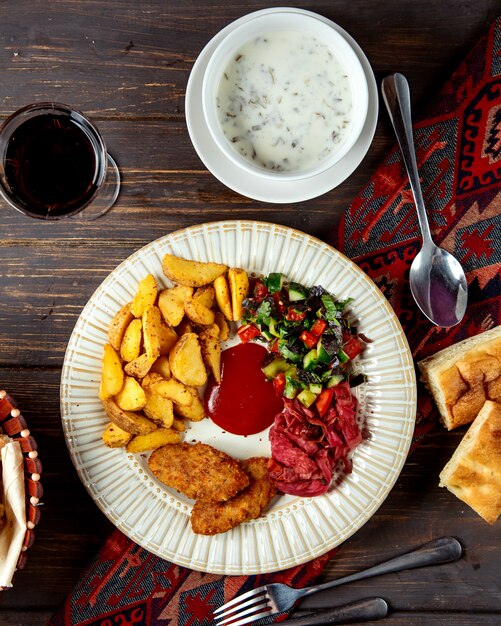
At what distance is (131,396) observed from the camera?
2432 mm

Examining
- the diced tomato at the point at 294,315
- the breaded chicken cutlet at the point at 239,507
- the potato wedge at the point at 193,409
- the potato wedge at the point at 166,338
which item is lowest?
the breaded chicken cutlet at the point at 239,507

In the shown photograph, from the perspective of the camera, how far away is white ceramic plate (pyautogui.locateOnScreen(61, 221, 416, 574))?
8.33 ft

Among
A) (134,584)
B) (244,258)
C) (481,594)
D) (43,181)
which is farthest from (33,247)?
(481,594)

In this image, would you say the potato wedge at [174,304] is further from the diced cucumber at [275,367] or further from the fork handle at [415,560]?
the fork handle at [415,560]

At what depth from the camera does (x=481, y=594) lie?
8.92 feet

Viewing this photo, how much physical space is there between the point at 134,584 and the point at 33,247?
1.44m

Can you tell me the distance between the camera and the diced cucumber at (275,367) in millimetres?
2596

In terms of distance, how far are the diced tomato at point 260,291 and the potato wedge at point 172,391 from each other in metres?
0.46

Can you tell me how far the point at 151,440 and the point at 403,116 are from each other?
1.59 m

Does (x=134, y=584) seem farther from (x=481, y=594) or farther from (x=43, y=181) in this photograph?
(x=43, y=181)

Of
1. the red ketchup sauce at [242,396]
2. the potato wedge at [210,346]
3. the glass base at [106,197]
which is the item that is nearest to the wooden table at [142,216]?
the glass base at [106,197]

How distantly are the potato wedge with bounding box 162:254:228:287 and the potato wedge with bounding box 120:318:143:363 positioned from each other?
224 millimetres

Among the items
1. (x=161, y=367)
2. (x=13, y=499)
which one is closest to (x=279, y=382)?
(x=161, y=367)

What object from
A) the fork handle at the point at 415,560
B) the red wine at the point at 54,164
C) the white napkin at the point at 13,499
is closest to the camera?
the white napkin at the point at 13,499
